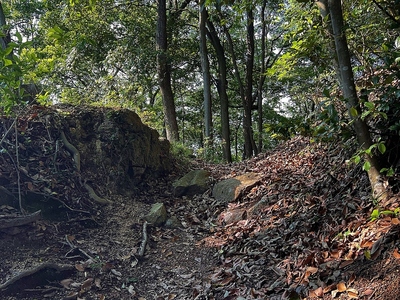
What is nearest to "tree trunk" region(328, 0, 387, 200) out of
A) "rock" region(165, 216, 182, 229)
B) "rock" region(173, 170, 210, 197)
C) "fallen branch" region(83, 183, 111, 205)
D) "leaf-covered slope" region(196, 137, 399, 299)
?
"leaf-covered slope" region(196, 137, 399, 299)

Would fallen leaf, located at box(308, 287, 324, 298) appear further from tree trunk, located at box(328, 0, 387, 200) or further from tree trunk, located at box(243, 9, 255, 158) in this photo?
tree trunk, located at box(243, 9, 255, 158)

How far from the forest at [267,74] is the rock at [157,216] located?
0.48m

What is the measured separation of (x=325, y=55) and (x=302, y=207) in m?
1.73

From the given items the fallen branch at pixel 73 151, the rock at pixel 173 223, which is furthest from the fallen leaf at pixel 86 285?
the fallen branch at pixel 73 151

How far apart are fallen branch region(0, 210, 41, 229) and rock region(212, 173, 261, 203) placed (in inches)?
114

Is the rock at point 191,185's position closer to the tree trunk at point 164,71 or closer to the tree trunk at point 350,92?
the tree trunk at point 164,71

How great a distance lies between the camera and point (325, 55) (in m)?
3.34

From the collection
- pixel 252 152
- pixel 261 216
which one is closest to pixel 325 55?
pixel 261 216

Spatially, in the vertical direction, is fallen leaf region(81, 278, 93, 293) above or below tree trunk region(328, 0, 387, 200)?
below

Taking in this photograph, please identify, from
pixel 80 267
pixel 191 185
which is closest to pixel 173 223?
pixel 191 185

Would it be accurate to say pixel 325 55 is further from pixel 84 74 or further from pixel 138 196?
pixel 84 74

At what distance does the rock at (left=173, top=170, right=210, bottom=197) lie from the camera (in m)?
5.91

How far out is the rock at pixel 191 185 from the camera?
233 inches

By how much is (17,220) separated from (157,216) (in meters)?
1.91
